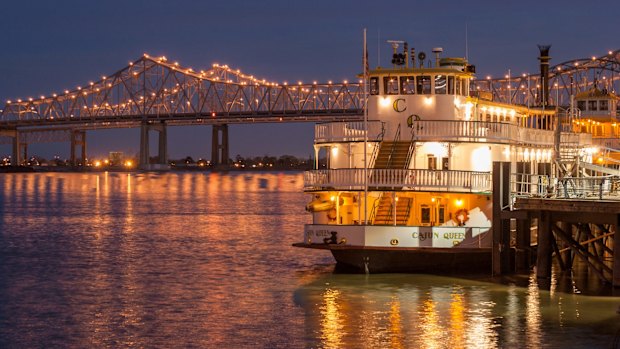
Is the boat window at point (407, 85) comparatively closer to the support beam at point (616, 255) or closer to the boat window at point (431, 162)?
the boat window at point (431, 162)

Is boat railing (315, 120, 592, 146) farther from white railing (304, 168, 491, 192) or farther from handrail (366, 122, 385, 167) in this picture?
white railing (304, 168, 491, 192)

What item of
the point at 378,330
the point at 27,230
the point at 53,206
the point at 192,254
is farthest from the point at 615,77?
the point at 378,330

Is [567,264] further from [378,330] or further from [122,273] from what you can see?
[122,273]

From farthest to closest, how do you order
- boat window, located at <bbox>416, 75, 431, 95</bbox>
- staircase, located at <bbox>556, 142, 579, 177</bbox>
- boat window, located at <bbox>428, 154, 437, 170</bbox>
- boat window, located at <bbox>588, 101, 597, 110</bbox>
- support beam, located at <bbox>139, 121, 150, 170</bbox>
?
support beam, located at <bbox>139, 121, 150, 170</bbox> < boat window, located at <bbox>588, 101, 597, 110</bbox> < staircase, located at <bbox>556, 142, 579, 177</bbox> < boat window, located at <bbox>416, 75, 431, 95</bbox> < boat window, located at <bbox>428, 154, 437, 170</bbox>

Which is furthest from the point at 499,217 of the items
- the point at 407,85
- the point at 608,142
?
the point at 608,142

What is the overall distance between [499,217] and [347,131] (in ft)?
17.0

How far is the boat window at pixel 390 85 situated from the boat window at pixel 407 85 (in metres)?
0.21

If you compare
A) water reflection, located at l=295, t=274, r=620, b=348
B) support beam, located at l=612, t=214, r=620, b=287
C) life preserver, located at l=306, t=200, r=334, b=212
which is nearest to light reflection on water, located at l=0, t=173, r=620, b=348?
water reflection, located at l=295, t=274, r=620, b=348

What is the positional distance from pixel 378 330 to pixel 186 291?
8.32m

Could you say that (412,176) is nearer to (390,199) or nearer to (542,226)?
(390,199)

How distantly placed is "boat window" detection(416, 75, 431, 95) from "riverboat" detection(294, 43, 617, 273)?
3cm

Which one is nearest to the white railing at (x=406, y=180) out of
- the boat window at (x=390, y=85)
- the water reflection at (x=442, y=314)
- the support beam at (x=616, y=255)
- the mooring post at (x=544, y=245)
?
the water reflection at (x=442, y=314)

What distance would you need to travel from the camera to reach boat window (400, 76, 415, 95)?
3334 cm

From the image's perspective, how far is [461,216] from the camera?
30.9 m
